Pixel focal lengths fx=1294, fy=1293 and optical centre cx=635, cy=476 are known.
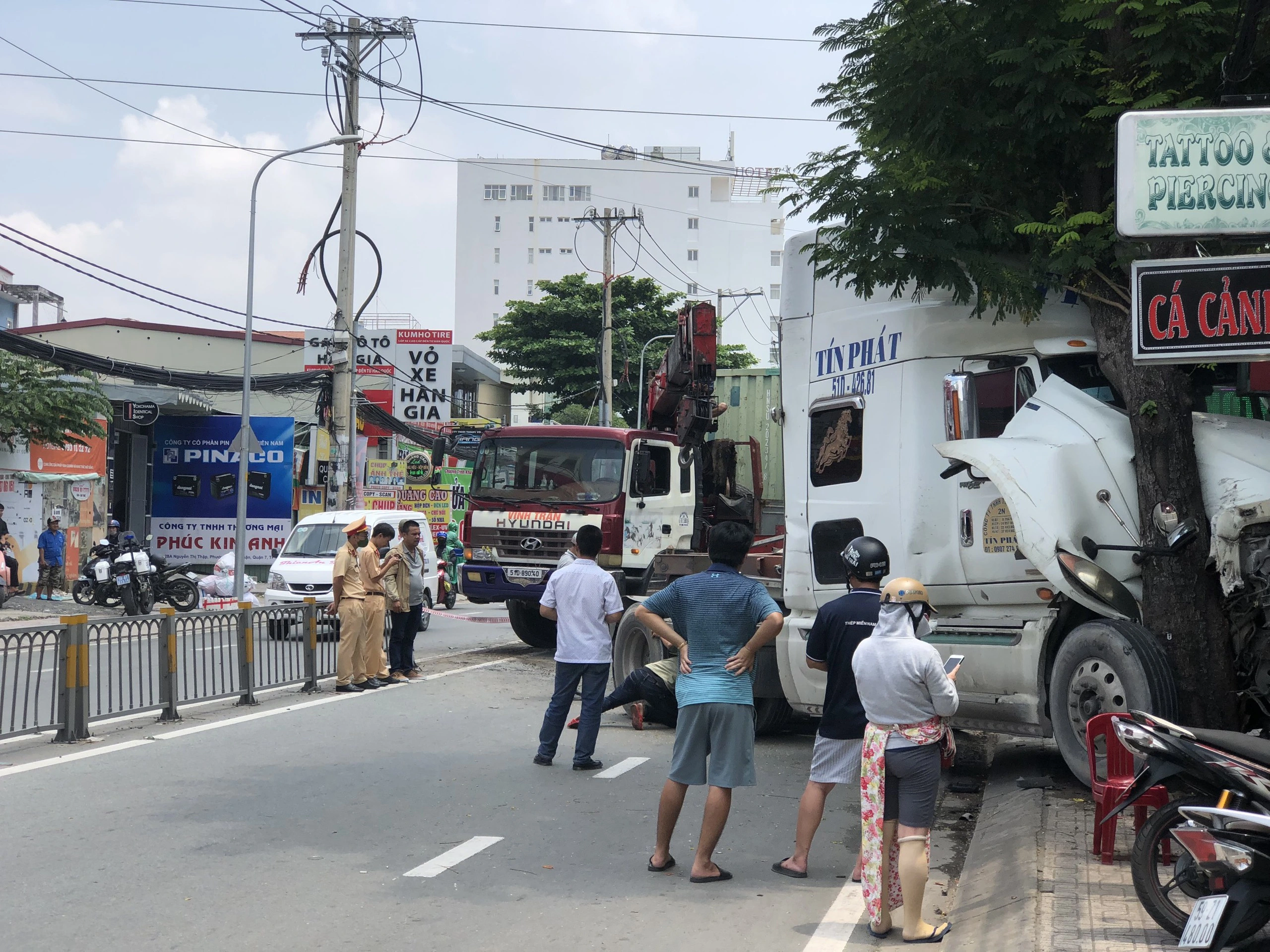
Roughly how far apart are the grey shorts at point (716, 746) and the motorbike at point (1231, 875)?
2010 millimetres

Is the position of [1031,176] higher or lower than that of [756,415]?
higher

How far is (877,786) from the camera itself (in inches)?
207

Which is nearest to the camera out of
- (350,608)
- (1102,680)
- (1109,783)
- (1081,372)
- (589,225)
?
(1109,783)

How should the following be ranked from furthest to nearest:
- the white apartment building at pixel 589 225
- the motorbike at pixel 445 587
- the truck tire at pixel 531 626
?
the white apartment building at pixel 589 225, the motorbike at pixel 445 587, the truck tire at pixel 531 626

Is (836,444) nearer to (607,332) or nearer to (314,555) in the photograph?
(314,555)

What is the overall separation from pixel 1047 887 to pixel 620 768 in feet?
13.5

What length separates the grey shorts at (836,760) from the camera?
234 inches

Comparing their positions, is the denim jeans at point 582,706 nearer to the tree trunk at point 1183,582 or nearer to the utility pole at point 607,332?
the tree trunk at point 1183,582

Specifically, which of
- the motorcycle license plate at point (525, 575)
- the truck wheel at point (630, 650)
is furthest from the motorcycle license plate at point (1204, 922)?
the motorcycle license plate at point (525, 575)

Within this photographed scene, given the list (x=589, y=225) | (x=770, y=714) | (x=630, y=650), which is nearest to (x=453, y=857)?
(x=770, y=714)

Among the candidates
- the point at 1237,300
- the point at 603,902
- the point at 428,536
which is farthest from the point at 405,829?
the point at 428,536

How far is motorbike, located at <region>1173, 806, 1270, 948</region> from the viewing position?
14.1ft

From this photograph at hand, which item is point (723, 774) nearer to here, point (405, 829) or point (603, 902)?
point (603, 902)

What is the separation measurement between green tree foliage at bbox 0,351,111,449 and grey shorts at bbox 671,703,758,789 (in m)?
19.6
